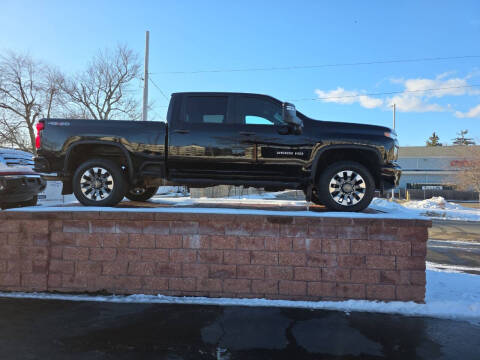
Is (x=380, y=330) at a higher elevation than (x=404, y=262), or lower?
lower

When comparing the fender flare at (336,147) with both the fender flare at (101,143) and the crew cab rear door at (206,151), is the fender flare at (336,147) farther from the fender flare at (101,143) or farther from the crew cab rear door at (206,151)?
the fender flare at (101,143)

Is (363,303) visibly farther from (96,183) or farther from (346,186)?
(96,183)

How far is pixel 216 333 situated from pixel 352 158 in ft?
11.1

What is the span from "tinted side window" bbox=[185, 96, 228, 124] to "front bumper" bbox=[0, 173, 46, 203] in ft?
14.0

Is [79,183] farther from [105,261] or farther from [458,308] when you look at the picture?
[458,308]

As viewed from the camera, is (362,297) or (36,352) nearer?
(36,352)

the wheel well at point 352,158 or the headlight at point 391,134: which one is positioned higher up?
the headlight at point 391,134

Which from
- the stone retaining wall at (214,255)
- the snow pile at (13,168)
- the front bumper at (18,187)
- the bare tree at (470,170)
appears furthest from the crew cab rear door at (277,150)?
the bare tree at (470,170)

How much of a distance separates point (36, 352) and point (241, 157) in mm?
3424

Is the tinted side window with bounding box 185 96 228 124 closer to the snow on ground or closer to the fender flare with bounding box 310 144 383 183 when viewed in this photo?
the fender flare with bounding box 310 144 383 183

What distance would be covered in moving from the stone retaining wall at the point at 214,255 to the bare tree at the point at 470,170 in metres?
29.0

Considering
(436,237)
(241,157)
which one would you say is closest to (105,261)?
(241,157)

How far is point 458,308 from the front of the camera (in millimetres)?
4242

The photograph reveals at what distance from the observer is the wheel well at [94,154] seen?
5098 mm
